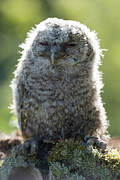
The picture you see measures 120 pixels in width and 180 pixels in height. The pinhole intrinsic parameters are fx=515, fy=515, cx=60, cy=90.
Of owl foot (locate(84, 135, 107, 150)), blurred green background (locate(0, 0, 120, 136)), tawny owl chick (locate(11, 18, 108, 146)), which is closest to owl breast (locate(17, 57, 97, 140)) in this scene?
tawny owl chick (locate(11, 18, 108, 146))

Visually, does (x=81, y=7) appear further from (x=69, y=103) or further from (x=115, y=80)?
(x=69, y=103)

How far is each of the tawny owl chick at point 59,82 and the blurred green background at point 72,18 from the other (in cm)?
467

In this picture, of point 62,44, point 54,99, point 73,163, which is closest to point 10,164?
point 73,163

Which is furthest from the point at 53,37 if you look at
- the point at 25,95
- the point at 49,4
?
the point at 49,4

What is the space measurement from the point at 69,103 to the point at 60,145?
2.54 ft

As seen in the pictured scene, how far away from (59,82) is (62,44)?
1.38ft

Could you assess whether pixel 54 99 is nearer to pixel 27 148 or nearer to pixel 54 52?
pixel 54 52

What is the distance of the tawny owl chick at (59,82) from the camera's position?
5488 millimetres

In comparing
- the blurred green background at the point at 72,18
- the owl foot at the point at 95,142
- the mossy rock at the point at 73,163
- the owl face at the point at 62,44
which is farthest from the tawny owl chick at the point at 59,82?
the blurred green background at the point at 72,18

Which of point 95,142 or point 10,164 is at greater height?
point 95,142

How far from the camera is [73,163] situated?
4.64m

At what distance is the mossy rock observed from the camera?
14.8 feet

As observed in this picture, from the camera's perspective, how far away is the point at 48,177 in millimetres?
4840

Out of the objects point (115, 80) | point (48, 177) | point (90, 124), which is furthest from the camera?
point (115, 80)
